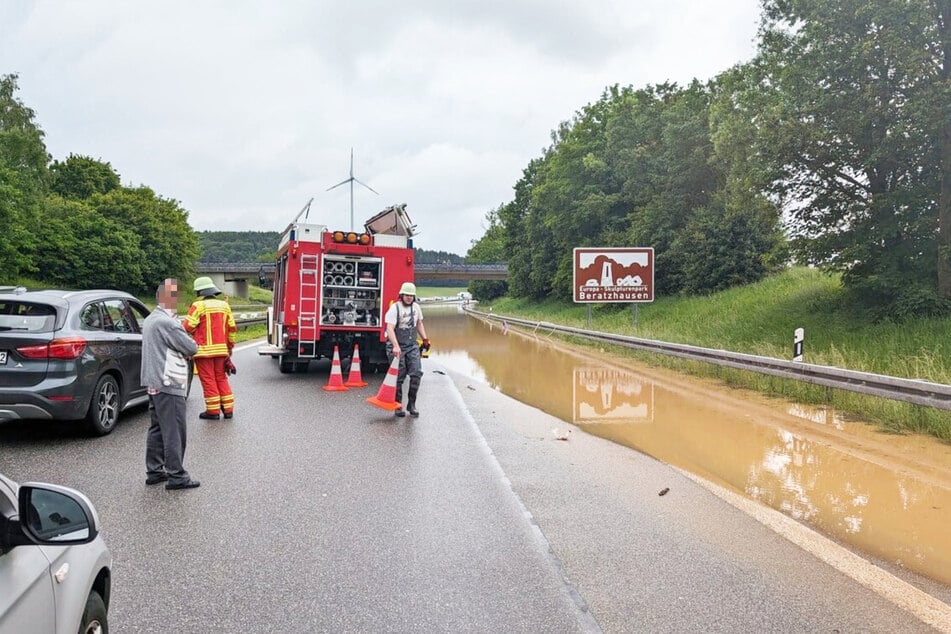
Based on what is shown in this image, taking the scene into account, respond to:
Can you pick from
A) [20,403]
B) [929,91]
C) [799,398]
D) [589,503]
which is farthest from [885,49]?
[20,403]

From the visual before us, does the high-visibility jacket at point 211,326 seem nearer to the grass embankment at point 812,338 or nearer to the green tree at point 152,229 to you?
the grass embankment at point 812,338

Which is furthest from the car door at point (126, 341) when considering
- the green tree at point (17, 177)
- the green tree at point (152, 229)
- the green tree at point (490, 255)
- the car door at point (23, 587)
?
the green tree at point (490, 255)

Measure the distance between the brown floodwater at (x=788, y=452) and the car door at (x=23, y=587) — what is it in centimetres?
470

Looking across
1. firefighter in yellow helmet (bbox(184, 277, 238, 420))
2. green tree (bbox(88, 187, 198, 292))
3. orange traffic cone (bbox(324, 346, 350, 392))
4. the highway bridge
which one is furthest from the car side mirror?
the highway bridge

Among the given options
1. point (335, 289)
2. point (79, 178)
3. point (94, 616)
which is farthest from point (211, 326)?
point (79, 178)

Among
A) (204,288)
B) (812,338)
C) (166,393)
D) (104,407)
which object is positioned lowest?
(104,407)

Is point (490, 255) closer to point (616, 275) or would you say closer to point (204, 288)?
point (616, 275)

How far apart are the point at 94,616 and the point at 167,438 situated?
3639 millimetres

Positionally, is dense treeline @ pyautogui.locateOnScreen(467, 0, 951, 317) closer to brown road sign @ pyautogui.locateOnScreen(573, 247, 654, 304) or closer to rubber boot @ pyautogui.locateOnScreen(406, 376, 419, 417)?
brown road sign @ pyautogui.locateOnScreen(573, 247, 654, 304)

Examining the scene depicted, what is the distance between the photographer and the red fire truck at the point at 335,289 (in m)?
13.6

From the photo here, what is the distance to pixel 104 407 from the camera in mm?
7840

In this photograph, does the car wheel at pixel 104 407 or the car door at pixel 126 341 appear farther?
the car door at pixel 126 341

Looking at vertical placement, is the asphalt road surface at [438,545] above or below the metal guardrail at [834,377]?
below

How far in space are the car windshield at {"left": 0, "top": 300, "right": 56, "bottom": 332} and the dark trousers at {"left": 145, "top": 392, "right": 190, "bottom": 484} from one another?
2.25 metres
